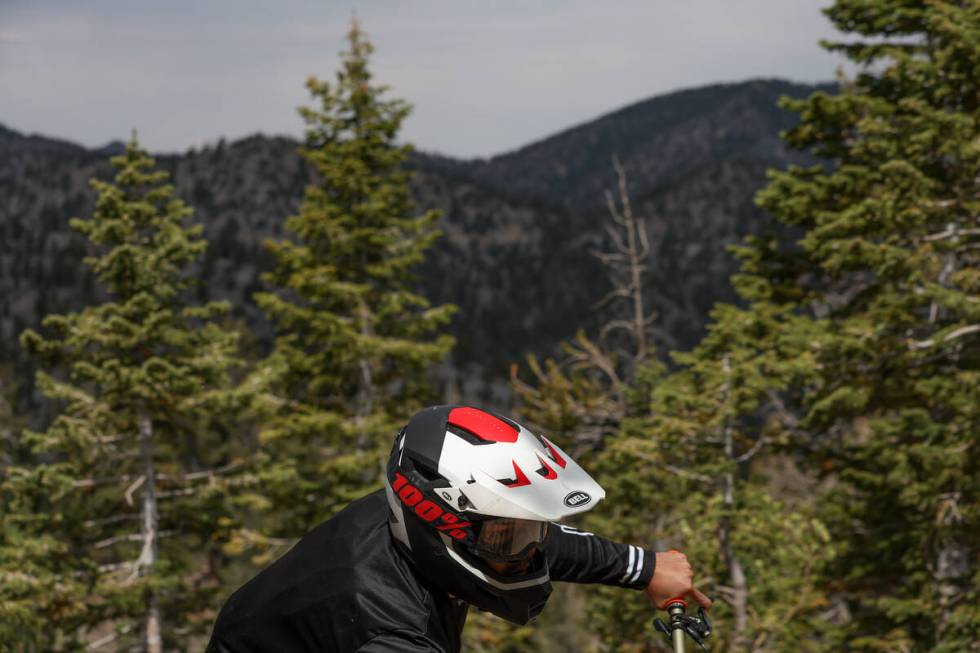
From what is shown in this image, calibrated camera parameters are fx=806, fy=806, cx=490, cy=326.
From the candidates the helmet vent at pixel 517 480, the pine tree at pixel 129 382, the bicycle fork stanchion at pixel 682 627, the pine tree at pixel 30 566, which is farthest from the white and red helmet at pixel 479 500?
the pine tree at pixel 129 382

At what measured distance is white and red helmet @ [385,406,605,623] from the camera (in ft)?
7.83

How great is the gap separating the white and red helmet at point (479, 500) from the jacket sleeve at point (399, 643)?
0.70ft

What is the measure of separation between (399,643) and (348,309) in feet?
59.8

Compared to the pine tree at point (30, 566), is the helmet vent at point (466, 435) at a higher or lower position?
higher

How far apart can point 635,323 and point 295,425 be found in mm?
9962

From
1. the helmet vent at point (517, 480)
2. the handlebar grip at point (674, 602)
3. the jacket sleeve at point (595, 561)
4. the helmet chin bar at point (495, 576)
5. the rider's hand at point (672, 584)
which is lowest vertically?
the handlebar grip at point (674, 602)

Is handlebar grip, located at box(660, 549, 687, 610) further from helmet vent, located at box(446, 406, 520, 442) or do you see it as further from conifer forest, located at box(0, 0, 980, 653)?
conifer forest, located at box(0, 0, 980, 653)

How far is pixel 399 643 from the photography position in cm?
227

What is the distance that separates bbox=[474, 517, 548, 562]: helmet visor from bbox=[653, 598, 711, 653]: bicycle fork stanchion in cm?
69

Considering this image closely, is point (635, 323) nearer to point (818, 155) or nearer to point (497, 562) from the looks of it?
point (818, 155)

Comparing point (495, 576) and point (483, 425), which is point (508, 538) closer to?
point (495, 576)

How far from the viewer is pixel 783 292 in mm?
16203

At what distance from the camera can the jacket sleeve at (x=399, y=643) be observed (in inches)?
88.7

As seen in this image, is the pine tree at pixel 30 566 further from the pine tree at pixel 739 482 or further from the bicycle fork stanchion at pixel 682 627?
the bicycle fork stanchion at pixel 682 627
